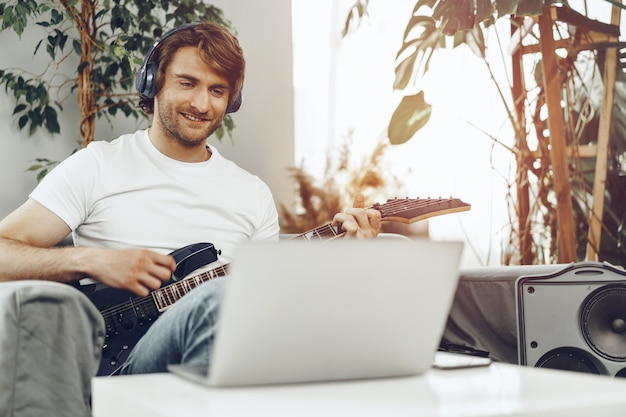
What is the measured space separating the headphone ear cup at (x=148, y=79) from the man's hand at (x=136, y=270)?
0.63m

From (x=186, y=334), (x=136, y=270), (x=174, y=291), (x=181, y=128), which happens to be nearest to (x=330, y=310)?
(x=186, y=334)

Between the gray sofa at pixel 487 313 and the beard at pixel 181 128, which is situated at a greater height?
the beard at pixel 181 128

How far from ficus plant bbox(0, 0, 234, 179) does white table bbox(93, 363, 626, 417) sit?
1.80 meters

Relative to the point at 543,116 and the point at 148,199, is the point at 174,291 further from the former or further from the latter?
the point at 543,116

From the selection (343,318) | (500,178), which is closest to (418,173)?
(500,178)

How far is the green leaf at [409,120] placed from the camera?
11.1 ft

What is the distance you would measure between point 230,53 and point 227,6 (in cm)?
134

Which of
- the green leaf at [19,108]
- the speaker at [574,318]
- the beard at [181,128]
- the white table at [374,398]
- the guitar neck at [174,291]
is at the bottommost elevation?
the speaker at [574,318]

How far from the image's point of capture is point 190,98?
6.66 ft

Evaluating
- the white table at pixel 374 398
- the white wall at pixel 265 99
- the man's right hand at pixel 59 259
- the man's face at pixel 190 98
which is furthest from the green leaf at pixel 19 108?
the white table at pixel 374 398

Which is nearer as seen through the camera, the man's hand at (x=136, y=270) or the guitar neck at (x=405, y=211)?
the man's hand at (x=136, y=270)

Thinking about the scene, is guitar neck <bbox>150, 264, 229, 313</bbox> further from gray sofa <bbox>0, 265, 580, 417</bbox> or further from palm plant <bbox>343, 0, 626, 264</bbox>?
palm plant <bbox>343, 0, 626, 264</bbox>

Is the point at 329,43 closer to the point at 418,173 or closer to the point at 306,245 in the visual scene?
the point at 418,173

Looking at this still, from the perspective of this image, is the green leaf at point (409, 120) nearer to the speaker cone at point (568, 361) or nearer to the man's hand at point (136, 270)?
the speaker cone at point (568, 361)
